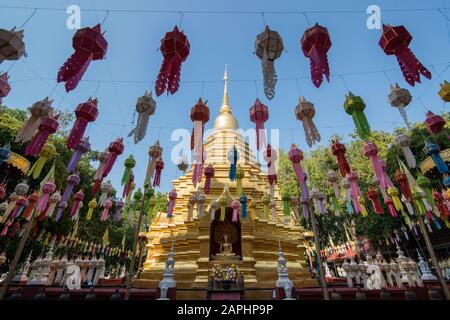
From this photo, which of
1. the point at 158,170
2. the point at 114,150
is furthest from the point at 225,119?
the point at 114,150

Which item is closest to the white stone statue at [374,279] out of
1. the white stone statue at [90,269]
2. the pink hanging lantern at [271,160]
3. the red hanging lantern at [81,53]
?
the pink hanging lantern at [271,160]

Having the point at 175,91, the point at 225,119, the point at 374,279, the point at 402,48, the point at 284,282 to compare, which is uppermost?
the point at 225,119

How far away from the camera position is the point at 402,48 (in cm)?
534

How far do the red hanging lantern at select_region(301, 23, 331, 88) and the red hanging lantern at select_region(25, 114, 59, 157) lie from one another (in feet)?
23.0

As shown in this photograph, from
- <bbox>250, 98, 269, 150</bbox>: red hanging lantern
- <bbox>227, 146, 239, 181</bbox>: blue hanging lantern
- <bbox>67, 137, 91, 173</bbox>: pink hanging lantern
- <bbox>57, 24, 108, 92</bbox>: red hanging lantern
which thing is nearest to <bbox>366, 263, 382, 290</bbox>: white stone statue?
<bbox>227, 146, 239, 181</bbox>: blue hanging lantern

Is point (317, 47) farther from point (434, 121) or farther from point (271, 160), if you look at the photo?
point (271, 160)

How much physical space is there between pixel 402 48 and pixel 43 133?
928cm

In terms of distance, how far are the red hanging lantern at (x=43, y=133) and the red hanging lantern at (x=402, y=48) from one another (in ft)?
28.6

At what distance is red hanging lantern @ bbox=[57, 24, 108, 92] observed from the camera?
5.08m

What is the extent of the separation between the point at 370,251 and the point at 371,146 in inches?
911

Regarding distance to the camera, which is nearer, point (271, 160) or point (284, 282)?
point (284, 282)
